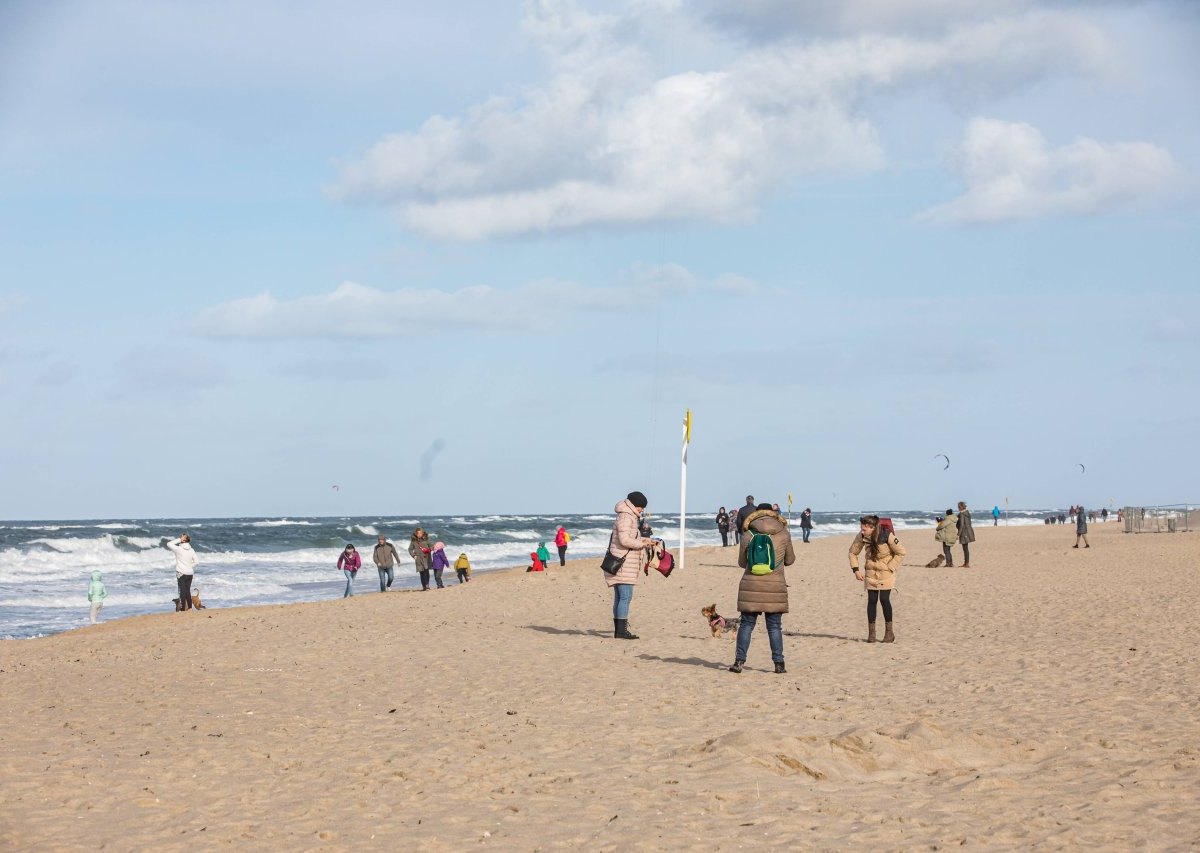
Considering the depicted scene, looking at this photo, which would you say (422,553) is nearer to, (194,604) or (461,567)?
(461,567)

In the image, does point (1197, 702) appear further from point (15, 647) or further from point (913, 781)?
point (15, 647)

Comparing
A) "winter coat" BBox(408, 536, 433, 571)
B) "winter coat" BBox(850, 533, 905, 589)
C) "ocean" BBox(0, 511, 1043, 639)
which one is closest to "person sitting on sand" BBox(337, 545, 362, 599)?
"winter coat" BBox(408, 536, 433, 571)

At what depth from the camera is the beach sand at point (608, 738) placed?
6605mm

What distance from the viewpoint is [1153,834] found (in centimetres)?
619

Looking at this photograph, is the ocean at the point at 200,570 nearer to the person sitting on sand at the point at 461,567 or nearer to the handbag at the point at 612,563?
the person sitting on sand at the point at 461,567

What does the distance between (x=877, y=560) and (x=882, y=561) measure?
60 millimetres

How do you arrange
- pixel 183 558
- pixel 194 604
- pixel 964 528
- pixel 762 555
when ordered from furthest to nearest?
1. pixel 964 528
2. pixel 194 604
3. pixel 183 558
4. pixel 762 555

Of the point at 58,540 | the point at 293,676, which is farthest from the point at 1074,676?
the point at 58,540

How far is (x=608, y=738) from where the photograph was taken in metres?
9.02

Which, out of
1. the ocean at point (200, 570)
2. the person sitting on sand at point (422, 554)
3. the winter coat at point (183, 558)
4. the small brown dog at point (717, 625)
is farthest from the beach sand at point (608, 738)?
the ocean at point (200, 570)

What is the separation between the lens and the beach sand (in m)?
6.61

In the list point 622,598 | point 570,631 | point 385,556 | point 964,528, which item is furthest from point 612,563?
point 964,528

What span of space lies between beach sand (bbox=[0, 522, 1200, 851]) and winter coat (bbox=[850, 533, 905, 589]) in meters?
0.79

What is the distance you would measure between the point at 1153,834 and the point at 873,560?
8.39m
